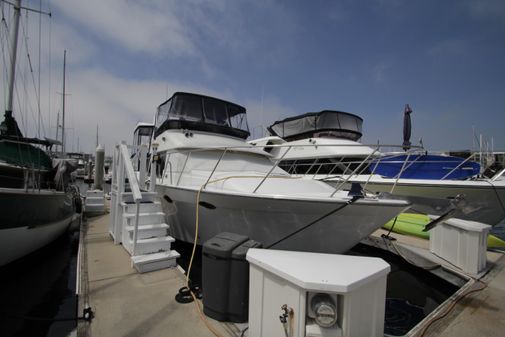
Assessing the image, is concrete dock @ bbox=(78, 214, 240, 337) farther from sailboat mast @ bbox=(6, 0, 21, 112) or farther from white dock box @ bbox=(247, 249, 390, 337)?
sailboat mast @ bbox=(6, 0, 21, 112)

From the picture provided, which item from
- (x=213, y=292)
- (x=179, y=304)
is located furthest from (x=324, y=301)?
(x=179, y=304)

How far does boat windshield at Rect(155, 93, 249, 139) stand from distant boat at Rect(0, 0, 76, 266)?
8.73 feet

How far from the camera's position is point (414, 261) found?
16.3ft

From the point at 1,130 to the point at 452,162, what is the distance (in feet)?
40.6

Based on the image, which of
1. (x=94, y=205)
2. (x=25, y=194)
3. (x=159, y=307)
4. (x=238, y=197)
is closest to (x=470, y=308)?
(x=238, y=197)

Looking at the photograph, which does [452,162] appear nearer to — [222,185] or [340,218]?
[340,218]

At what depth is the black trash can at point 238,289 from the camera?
2.46 meters

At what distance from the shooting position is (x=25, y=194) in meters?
4.49

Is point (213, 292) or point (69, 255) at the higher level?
point (213, 292)

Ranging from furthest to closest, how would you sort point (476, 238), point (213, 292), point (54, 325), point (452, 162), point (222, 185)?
point (452, 162) < point (222, 185) < point (476, 238) < point (54, 325) < point (213, 292)

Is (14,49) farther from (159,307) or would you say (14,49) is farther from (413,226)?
(413,226)

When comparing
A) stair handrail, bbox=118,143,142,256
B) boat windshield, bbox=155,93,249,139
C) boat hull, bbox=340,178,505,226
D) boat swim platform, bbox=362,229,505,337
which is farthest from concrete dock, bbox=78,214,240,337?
boat hull, bbox=340,178,505,226

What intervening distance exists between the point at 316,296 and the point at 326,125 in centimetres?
1060

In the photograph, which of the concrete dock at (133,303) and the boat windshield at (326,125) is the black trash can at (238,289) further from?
the boat windshield at (326,125)
